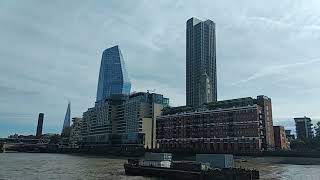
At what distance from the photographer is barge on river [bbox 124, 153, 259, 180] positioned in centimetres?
8044

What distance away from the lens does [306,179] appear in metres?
89.4

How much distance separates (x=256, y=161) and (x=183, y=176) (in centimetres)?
8994

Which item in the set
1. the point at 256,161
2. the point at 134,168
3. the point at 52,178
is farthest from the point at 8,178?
the point at 256,161

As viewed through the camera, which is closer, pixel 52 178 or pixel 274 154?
pixel 52 178

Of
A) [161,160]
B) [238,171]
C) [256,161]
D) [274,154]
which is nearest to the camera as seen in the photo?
[238,171]

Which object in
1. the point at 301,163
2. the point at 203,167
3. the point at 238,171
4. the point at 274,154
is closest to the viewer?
the point at 238,171

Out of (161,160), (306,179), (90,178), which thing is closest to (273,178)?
(306,179)

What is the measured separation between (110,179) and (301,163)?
101 metres

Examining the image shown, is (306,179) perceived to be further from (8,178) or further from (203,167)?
(8,178)

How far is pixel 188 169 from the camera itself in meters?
88.8

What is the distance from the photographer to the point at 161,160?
103 meters

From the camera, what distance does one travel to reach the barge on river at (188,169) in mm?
80438

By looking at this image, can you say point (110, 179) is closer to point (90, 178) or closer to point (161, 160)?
point (90, 178)

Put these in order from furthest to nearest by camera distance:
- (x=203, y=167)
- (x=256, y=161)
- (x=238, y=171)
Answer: (x=256, y=161)
(x=203, y=167)
(x=238, y=171)
